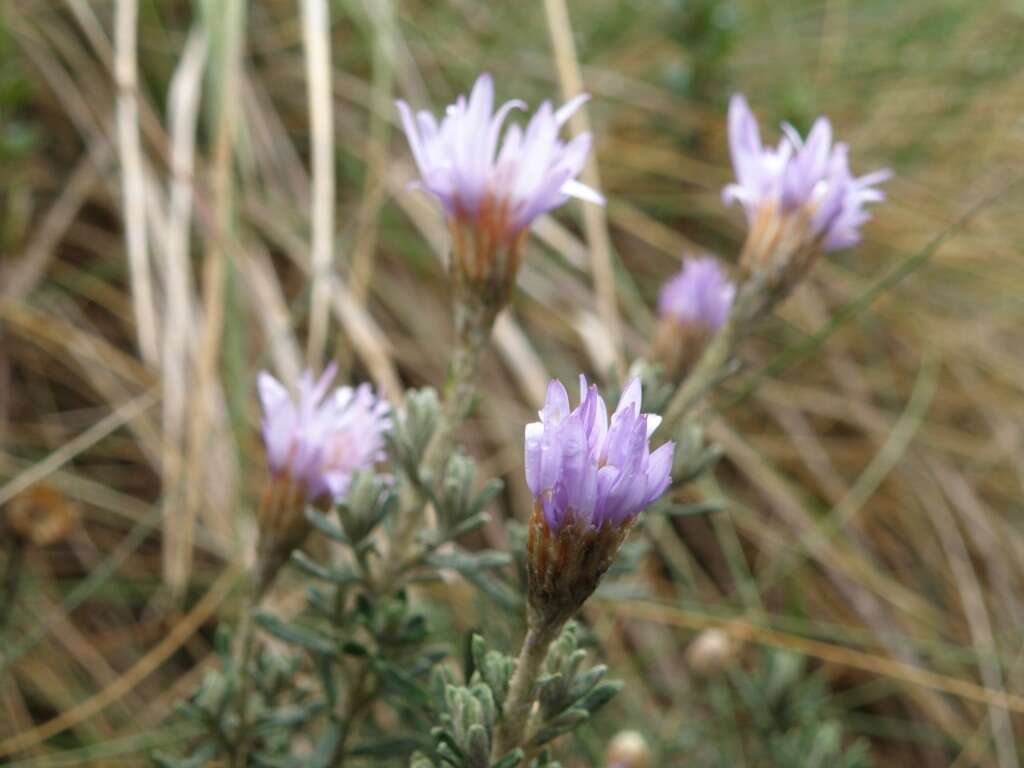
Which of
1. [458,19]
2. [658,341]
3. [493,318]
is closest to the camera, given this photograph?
[493,318]

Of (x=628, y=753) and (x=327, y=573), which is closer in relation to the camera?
(x=327, y=573)


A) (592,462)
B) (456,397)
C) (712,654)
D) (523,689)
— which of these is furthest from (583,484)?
(712,654)

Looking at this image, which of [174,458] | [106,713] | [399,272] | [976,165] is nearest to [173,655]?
[106,713]

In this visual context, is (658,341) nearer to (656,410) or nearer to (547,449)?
(656,410)

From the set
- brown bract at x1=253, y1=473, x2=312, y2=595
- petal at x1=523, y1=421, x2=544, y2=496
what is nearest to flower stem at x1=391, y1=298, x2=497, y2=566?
brown bract at x1=253, y1=473, x2=312, y2=595

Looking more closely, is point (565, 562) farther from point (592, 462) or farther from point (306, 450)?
point (306, 450)

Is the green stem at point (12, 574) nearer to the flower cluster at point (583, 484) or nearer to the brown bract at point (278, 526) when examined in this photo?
the brown bract at point (278, 526)

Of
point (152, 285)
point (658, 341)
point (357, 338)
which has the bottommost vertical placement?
point (658, 341)
